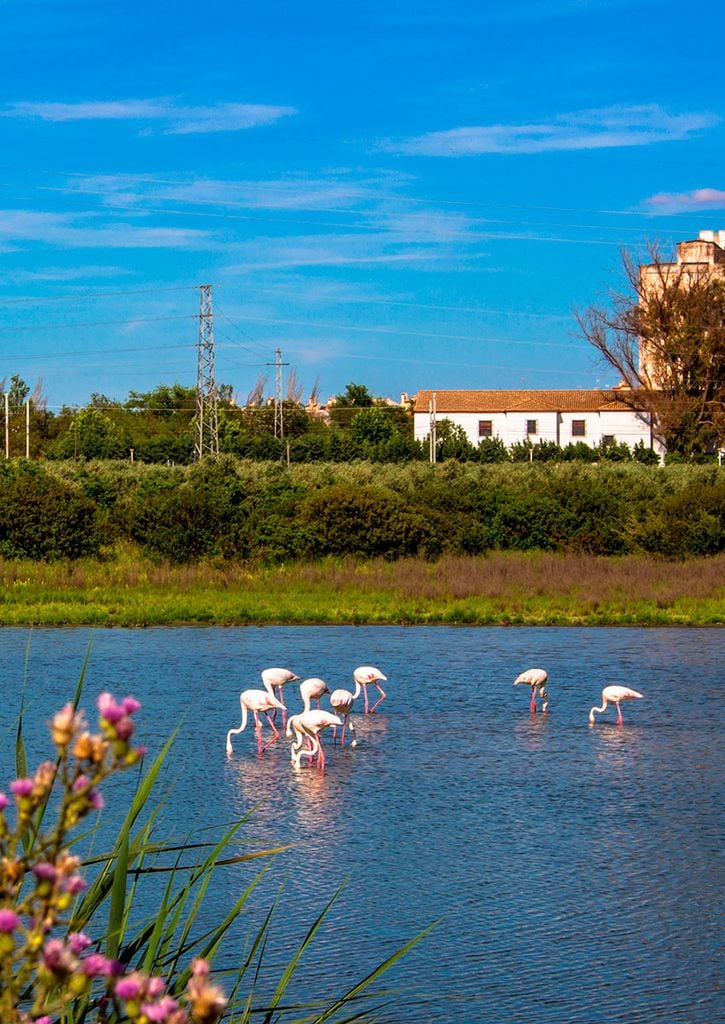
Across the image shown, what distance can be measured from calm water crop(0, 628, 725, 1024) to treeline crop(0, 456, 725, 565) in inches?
364

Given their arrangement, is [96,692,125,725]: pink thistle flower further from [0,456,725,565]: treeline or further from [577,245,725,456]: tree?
[577,245,725,456]: tree

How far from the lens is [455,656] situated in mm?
16562

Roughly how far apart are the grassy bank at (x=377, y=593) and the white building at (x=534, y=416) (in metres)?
63.3

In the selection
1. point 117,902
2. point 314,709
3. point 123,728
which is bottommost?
point 314,709

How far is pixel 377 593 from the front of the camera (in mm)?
21984

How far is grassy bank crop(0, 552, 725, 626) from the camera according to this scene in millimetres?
20156

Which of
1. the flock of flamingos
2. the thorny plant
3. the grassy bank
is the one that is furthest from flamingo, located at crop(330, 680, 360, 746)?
the thorny plant

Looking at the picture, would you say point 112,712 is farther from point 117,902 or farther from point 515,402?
point 515,402

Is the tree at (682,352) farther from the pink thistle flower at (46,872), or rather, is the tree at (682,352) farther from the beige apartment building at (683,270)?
the pink thistle flower at (46,872)

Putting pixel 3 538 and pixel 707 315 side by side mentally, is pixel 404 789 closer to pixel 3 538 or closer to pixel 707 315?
pixel 3 538

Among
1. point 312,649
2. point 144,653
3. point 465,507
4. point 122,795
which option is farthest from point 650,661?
point 465,507

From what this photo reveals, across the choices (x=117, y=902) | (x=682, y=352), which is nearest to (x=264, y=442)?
(x=682, y=352)

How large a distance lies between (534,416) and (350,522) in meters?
67.5

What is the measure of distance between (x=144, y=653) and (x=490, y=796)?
25.1ft
